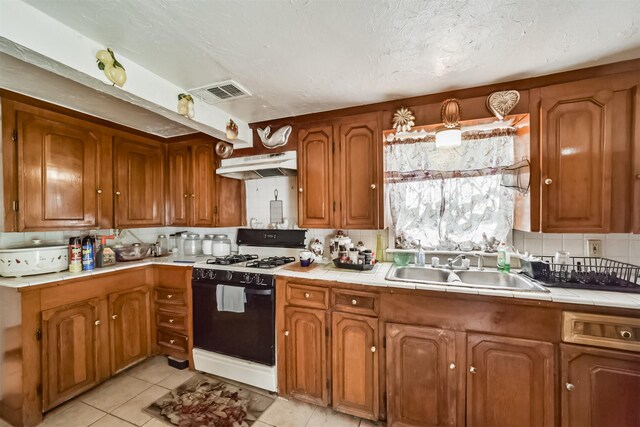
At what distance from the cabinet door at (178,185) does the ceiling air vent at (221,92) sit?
1.00m

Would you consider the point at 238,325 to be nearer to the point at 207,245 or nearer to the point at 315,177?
the point at 207,245

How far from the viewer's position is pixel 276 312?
1897mm

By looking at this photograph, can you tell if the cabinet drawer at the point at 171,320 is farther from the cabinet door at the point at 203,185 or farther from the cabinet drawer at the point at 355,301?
the cabinet drawer at the point at 355,301

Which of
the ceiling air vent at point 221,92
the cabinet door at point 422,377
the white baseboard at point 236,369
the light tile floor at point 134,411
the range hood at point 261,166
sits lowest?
the light tile floor at point 134,411

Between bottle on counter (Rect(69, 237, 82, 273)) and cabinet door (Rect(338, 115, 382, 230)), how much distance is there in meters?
2.13

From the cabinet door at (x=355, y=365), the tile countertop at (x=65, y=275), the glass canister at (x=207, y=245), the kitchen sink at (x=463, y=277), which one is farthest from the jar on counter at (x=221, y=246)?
the kitchen sink at (x=463, y=277)

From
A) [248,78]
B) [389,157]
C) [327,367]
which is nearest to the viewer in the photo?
[248,78]

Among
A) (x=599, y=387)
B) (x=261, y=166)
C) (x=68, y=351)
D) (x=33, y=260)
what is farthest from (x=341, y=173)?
(x=68, y=351)

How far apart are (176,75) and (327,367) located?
226cm

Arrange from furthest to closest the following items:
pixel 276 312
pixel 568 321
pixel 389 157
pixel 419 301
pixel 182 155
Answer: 1. pixel 182 155
2. pixel 389 157
3. pixel 276 312
4. pixel 419 301
5. pixel 568 321

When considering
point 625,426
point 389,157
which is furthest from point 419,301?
point 389,157

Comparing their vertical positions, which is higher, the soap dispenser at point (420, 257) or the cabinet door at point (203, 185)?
the cabinet door at point (203, 185)

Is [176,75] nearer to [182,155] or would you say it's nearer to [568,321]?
[182,155]

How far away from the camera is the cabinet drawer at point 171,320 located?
2.28 metres
